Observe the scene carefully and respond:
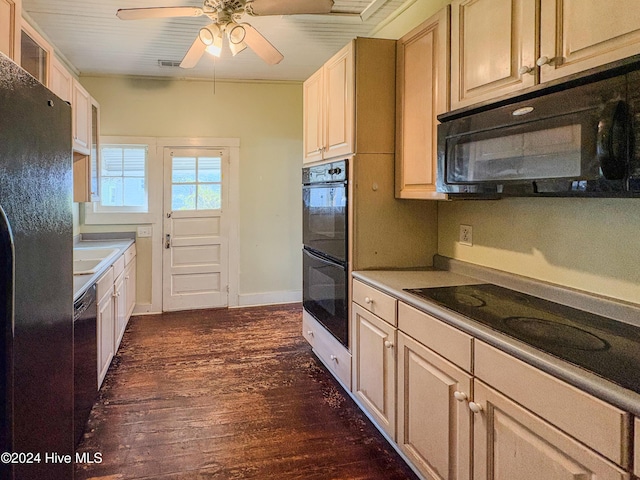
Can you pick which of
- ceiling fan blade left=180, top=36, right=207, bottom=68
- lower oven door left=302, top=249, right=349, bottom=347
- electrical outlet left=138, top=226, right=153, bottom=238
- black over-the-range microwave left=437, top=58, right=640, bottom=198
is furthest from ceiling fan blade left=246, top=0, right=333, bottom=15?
electrical outlet left=138, top=226, right=153, bottom=238

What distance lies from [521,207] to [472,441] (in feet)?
3.60

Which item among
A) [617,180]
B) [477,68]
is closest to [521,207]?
[477,68]

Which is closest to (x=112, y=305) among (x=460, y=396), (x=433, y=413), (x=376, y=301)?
(x=376, y=301)

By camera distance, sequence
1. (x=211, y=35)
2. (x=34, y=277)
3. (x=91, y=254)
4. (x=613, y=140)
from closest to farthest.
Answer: (x=34, y=277) → (x=613, y=140) → (x=211, y=35) → (x=91, y=254)

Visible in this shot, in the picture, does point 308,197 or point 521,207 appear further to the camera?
point 308,197

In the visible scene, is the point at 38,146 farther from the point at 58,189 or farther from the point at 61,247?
the point at 61,247

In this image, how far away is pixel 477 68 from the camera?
6.07ft

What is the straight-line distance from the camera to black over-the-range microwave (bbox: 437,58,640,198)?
121 centimetres

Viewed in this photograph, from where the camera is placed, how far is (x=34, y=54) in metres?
2.28

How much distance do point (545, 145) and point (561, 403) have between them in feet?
2.70

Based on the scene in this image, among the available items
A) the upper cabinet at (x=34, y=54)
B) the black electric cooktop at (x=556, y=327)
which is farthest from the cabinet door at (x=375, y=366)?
the upper cabinet at (x=34, y=54)

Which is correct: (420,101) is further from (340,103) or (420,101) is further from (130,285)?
(130,285)

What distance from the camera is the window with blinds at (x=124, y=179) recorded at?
4695 millimetres

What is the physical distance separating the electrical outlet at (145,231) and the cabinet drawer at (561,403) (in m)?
4.13
